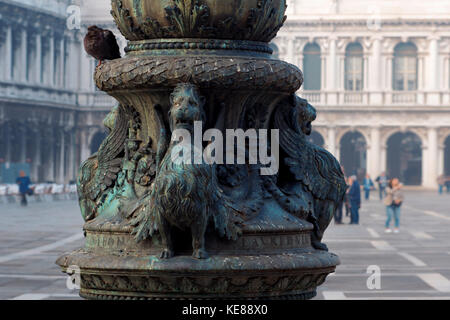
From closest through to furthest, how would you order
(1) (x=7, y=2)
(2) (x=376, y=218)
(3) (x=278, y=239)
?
(3) (x=278, y=239) → (2) (x=376, y=218) → (1) (x=7, y=2)

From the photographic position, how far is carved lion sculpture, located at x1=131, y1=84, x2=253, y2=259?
3980 mm

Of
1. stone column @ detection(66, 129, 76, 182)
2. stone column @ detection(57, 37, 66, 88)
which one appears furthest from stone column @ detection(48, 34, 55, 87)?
stone column @ detection(66, 129, 76, 182)

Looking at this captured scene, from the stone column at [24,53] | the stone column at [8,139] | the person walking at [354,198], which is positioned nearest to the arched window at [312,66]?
the stone column at [24,53]

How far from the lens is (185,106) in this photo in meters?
4.12

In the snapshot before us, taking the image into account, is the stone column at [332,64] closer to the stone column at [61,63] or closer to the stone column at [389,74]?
the stone column at [389,74]

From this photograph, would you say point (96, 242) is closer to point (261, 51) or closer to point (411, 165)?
point (261, 51)

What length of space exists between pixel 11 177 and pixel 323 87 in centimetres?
2364

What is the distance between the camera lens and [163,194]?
13.1ft

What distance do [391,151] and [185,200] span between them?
63.8m

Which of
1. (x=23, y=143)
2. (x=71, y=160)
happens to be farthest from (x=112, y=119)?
(x=71, y=160)

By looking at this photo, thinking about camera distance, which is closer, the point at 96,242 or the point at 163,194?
the point at 163,194

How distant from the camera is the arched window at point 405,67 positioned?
6662 centimetres

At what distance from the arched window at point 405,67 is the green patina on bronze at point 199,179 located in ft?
207

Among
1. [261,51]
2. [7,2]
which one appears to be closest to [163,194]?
[261,51]
